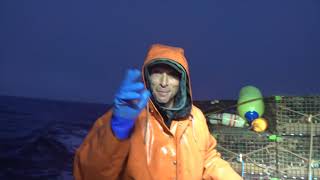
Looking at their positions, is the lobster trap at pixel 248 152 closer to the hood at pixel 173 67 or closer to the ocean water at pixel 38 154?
the hood at pixel 173 67

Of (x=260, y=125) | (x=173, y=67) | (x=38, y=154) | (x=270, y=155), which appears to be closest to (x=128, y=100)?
(x=173, y=67)

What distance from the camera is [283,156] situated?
4.27 meters

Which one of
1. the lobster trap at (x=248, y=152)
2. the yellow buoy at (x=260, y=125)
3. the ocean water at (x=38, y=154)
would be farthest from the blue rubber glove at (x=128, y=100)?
the ocean water at (x=38, y=154)

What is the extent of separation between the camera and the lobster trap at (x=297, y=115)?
4.28 metres

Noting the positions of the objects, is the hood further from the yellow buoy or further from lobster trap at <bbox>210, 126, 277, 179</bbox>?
the yellow buoy

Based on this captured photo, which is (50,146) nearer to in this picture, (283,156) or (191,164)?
(283,156)

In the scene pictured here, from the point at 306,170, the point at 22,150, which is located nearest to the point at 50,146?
the point at 22,150

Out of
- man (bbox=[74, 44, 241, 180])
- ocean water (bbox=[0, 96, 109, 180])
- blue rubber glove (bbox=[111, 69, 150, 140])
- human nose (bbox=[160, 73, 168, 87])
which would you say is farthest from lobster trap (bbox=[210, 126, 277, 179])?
ocean water (bbox=[0, 96, 109, 180])

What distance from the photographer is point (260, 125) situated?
4.62 metres

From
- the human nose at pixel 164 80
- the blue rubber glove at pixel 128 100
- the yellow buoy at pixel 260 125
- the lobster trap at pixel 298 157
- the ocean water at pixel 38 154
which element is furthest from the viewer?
the ocean water at pixel 38 154

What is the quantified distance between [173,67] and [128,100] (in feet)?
2.30

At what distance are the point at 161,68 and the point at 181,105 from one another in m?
0.25

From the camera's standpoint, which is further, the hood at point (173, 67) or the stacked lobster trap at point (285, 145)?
the stacked lobster trap at point (285, 145)

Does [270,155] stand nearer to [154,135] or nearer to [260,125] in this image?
[260,125]
